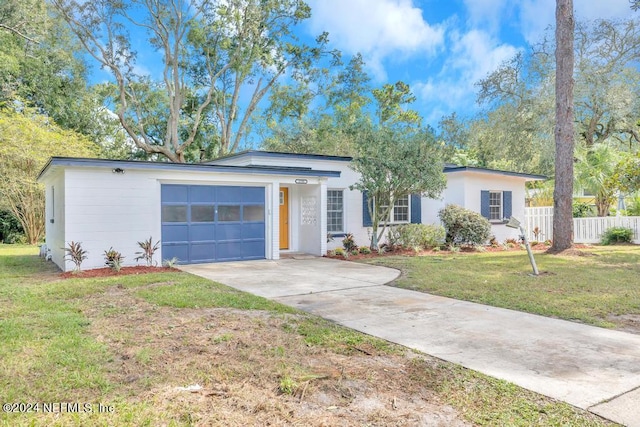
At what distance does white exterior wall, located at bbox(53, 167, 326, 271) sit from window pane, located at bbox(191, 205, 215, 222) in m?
0.67

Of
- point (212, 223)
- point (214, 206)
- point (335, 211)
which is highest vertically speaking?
point (214, 206)

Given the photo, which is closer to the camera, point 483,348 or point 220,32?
point 483,348

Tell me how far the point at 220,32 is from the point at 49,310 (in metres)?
23.4

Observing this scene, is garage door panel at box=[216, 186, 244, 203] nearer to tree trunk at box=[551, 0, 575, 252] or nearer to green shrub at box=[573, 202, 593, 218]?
tree trunk at box=[551, 0, 575, 252]

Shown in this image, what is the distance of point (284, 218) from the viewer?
1407 cm

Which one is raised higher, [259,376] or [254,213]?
[254,213]

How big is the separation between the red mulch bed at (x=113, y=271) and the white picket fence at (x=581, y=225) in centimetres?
1483

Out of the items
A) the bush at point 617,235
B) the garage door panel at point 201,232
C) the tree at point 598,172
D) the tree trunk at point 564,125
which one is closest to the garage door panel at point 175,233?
the garage door panel at point 201,232

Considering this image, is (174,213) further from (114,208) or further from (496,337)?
(496,337)

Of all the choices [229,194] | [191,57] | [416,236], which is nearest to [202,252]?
[229,194]

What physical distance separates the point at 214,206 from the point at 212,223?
460 mm

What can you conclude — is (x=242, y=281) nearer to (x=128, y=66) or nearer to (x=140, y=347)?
(x=140, y=347)

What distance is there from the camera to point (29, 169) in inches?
690

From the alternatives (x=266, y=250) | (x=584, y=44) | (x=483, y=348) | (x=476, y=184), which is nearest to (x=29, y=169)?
(x=266, y=250)
